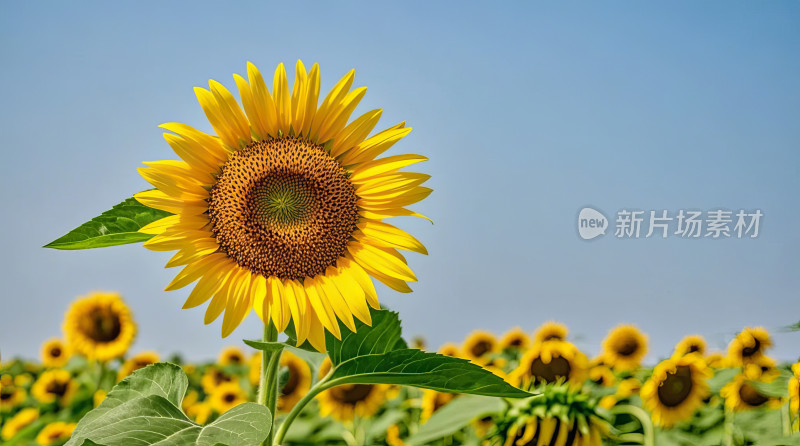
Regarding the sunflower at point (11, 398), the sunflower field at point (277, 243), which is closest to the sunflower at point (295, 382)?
the sunflower at point (11, 398)

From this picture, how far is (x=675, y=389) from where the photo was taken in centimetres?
277

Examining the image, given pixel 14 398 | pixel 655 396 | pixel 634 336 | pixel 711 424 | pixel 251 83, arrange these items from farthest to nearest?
pixel 14 398 < pixel 634 336 < pixel 711 424 < pixel 655 396 < pixel 251 83

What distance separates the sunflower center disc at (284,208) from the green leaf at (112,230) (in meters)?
0.12

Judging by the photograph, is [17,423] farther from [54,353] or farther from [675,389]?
[675,389]

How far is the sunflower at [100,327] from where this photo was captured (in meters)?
4.23

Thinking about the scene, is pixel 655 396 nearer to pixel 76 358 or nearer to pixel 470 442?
pixel 470 442

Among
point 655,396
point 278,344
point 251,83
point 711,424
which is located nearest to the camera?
point 278,344

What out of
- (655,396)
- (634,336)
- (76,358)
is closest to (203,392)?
(76,358)

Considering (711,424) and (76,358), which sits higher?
(711,424)

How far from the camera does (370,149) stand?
129cm

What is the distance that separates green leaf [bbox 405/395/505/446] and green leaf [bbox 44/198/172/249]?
1.00 metres

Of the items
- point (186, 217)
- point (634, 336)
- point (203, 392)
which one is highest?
point (634, 336)

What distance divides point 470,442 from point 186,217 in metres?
1.56

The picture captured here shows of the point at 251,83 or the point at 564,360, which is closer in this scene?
the point at 251,83
